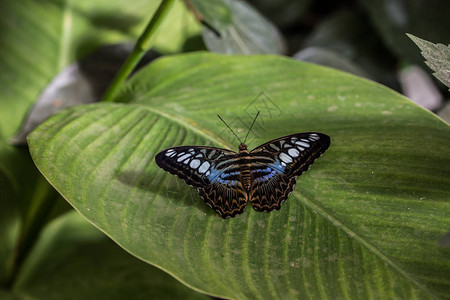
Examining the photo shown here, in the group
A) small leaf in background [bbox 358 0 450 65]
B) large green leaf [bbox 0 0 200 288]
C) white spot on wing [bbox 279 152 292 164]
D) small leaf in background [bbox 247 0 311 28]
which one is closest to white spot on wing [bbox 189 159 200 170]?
white spot on wing [bbox 279 152 292 164]

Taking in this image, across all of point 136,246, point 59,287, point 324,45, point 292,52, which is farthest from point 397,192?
point 292,52

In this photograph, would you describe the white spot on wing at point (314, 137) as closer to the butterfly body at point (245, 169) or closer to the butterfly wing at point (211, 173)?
the butterfly body at point (245, 169)

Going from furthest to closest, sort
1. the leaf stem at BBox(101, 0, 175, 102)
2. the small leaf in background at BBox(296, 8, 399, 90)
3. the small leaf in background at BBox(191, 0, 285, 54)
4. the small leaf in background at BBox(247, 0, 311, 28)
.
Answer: the small leaf in background at BBox(247, 0, 311, 28) → the small leaf in background at BBox(296, 8, 399, 90) → the small leaf in background at BBox(191, 0, 285, 54) → the leaf stem at BBox(101, 0, 175, 102)

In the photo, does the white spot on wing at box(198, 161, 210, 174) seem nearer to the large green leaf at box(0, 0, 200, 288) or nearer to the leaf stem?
the leaf stem

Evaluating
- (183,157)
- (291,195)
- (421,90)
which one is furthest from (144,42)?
(421,90)

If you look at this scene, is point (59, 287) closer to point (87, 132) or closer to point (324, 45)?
point (87, 132)

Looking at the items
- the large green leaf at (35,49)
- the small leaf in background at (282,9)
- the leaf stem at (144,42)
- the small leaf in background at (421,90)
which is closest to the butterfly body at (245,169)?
the leaf stem at (144,42)

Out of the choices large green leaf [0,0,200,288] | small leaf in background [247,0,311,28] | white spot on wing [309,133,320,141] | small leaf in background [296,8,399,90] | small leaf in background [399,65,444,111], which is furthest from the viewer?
small leaf in background [399,65,444,111]
